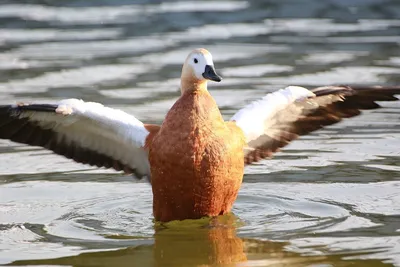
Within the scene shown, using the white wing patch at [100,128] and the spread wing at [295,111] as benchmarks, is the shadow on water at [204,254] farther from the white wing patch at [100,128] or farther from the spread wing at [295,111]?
the spread wing at [295,111]

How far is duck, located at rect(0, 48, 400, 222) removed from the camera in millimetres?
7934

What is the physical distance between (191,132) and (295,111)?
1199mm

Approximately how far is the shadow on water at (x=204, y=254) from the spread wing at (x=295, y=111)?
3.37 ft

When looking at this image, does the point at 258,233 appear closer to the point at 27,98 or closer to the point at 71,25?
the point at 27,98

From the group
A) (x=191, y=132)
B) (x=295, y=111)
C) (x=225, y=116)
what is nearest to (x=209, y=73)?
(x=191, y=132)

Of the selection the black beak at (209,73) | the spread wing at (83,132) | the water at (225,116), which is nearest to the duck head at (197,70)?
the black beak at (209,73)

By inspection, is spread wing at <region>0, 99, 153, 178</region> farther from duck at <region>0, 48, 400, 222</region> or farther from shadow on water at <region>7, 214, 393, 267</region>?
A: shadow on water at <region>7, 214, 393, 267</region>

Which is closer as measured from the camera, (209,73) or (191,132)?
(191,132)

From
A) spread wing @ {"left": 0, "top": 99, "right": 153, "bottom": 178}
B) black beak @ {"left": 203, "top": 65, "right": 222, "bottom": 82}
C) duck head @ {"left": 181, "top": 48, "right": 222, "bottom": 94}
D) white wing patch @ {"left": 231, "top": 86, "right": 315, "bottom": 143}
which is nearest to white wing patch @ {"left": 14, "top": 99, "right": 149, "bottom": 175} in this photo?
spread wing @ {"left": 0, "top": 99, "right": 153, "bottom": 178}

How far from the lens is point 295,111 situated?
8820 mm

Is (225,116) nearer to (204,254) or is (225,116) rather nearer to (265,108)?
(265,108)

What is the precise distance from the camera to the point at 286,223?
811 centimetres

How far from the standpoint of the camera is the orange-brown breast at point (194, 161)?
789cm

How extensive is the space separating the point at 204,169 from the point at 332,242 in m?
1.04
